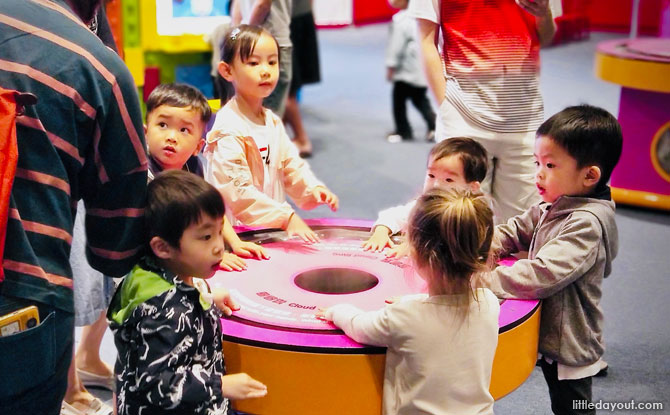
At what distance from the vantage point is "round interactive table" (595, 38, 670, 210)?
4.19 metres

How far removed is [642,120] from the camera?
171 inches

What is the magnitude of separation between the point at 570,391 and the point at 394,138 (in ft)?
13.2

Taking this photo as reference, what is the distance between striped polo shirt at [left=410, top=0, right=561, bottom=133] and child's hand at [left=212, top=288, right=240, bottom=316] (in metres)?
1.20

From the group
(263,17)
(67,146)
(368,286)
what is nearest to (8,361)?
(67,146)

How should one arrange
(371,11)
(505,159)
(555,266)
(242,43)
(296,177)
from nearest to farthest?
(555,266), (242,43), (296,177), (505,159), (371,11)

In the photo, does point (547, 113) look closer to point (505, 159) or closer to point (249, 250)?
point (505, 159)

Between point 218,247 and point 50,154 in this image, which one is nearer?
point 50,154

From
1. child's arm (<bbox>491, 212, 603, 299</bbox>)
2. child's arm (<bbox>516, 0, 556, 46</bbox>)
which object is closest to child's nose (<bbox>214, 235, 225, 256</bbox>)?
child's arm (<bbox>491, 212, 603, 299</bbox>)

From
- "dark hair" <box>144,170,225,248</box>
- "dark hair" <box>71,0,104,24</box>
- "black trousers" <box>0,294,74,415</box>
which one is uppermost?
"dark hair" <box>71,0,104,24</box>

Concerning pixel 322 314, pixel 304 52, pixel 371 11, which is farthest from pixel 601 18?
pixel 322 314

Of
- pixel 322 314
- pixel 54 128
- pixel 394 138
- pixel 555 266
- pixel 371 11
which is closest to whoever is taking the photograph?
pixel 54 128

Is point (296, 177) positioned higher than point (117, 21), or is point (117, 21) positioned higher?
point (117, 21)

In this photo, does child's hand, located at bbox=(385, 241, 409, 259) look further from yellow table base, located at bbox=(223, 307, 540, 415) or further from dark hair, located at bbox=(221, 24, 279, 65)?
dark hair, located at bbox=(221, 24, 279, 65)

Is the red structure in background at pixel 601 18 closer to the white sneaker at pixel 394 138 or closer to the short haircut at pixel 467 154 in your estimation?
the white sneaker at pixel 394 138
